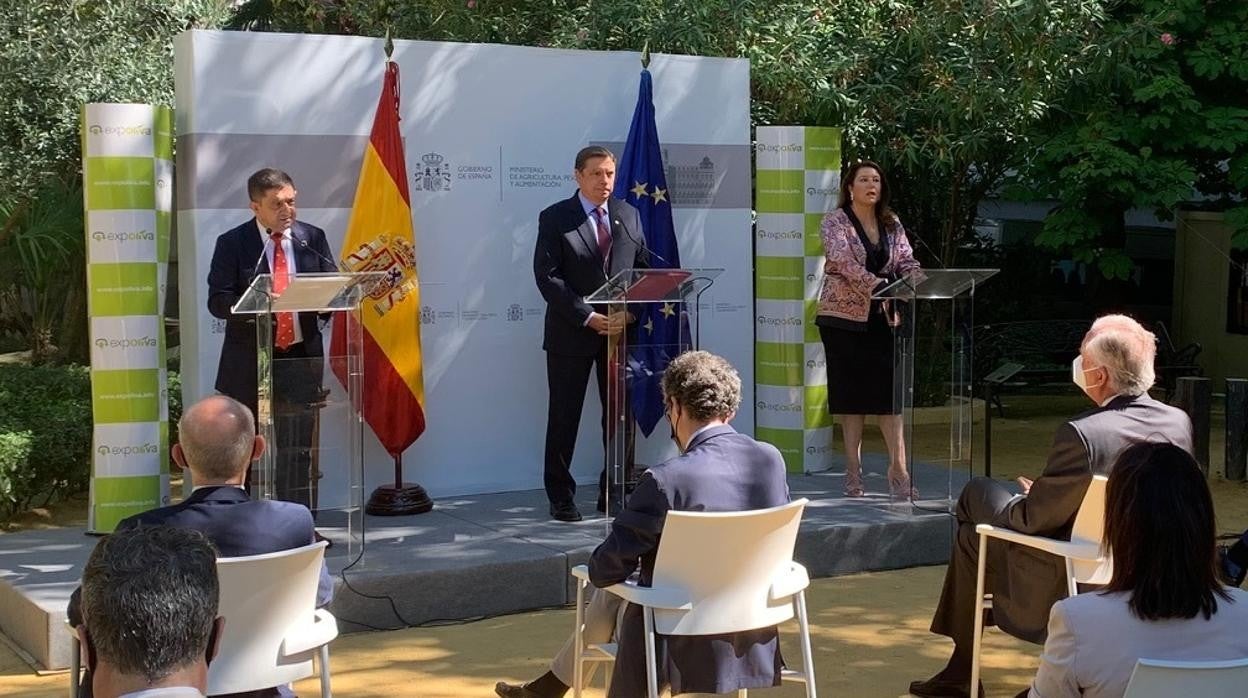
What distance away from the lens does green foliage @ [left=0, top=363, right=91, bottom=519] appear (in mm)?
7691

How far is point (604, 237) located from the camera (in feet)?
23.5

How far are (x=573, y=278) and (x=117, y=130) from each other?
2190 mm

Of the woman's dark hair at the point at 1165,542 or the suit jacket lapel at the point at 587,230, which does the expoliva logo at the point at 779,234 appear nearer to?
the suit jacket lapel at the point at 587,230

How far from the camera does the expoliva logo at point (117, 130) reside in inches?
260

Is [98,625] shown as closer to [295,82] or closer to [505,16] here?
[295,82]

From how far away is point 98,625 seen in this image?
2199 mm

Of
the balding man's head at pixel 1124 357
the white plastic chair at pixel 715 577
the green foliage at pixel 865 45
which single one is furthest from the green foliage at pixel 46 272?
the balding man's head at pixel 1124 357

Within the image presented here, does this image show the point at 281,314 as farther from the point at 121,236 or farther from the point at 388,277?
the point at 388,277

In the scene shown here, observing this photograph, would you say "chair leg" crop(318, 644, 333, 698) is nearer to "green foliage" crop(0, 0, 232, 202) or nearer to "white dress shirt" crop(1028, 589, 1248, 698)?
"white dress shirt" crop(1028, 589, 1248, 698)

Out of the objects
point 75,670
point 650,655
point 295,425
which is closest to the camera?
point 75,670

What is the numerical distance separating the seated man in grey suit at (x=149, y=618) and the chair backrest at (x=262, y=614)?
110 cm

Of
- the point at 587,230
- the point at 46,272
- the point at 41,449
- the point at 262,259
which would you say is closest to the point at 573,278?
the point at 587,230

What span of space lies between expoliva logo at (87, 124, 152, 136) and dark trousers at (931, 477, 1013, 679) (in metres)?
4.00

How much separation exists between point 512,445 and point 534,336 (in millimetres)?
603
